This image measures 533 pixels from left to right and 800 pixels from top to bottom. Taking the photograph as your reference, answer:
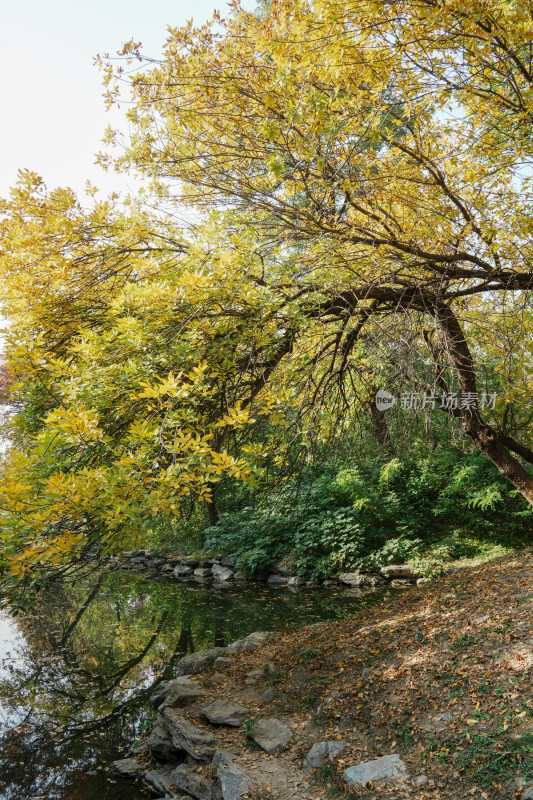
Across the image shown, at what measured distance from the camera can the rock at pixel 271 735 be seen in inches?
158

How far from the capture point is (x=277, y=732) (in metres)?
4.18

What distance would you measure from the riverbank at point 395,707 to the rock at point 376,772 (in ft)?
0.03

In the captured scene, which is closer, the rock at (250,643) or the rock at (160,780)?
the rock at (160,780)

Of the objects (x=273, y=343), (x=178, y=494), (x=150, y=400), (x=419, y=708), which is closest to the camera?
(x=178, y=494)

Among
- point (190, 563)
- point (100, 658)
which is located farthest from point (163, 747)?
point (190, 563)

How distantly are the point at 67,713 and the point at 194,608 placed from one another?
13.3 feet

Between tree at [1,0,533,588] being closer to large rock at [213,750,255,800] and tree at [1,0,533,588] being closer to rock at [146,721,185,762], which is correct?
large rock at [213,750,255,800]

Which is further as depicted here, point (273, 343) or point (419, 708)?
point (273, 343)

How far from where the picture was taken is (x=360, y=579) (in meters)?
9.97

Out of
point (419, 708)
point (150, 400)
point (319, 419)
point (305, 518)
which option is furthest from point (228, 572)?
point (150, 400)

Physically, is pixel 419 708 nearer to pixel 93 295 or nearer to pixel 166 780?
pixel 166 780

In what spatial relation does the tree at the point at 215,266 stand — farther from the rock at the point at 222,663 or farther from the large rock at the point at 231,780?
the rock at the point at 222,663

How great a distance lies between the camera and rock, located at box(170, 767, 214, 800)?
384 cm

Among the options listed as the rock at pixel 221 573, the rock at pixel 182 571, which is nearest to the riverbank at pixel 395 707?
the rock at pixel 221 573
